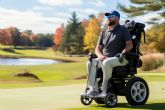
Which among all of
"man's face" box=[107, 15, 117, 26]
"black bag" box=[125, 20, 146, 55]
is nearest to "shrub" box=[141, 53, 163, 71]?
"black bag" box=[125, 20, 146, 55]

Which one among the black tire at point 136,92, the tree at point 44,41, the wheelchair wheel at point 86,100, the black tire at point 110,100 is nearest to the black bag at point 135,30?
the black tire at point 136,92

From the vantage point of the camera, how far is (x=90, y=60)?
30.8 feet

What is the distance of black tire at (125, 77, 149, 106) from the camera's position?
9.37 meters

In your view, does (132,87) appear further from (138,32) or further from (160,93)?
(160,93)

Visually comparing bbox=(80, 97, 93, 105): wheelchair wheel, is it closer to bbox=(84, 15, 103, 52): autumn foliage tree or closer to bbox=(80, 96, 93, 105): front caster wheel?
bbox=(80, 96, 93, 105): front caster wheel

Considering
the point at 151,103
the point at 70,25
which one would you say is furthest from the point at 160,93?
the point at 70,25

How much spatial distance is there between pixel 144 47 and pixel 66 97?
1839 inches

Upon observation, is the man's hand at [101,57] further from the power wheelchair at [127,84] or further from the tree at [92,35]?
the tree at [92,35]

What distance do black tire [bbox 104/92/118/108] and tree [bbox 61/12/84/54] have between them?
374ft

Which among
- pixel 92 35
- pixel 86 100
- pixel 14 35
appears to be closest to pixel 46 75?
pixel 86 100

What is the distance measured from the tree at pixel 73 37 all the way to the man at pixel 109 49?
113450 mm

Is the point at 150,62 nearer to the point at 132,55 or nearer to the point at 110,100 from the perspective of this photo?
the point at 132,55

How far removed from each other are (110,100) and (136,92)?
2.35ft

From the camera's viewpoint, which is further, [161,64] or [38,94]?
[161,64]
